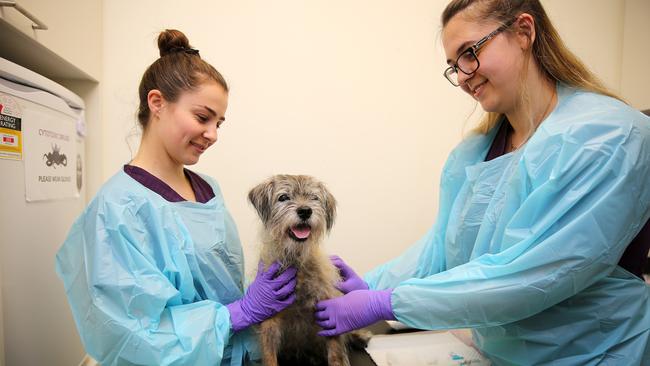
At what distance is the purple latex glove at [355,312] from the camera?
1.36 m

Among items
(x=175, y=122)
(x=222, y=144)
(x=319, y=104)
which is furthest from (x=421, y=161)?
(x=175, y=122)

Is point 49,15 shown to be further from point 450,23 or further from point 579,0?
point 579,0

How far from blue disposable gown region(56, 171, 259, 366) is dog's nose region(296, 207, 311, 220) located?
40cm

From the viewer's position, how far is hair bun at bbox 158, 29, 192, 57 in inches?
60.7

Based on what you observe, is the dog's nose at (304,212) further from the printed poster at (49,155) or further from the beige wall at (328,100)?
the printed poster at (49,155)

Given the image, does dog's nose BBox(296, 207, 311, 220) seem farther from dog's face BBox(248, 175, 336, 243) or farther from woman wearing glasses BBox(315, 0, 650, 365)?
woman wearing glasses BBox(315, 0, 650, 365)

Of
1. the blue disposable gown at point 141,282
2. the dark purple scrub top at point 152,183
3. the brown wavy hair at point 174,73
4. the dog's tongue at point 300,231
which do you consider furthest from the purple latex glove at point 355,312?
the brown wavy hair at point 174,73

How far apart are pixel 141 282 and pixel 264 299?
0.46m

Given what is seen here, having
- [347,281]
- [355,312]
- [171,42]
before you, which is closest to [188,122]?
[171,42]

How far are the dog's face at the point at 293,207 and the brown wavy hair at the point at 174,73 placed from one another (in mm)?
507

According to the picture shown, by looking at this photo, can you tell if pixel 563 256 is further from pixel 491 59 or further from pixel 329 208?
pixel 329 208

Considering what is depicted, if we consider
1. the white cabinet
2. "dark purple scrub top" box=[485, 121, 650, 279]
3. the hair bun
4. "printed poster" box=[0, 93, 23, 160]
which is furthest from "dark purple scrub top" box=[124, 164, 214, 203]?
"dark purple scrub top" box=[485, 121, 650, 279]

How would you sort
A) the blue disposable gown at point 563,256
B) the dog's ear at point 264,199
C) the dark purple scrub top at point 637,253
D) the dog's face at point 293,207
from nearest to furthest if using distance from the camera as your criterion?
the blue disposable gown at point 563,256, the dark purple scrub top at point 637,253, the dog's face at point 293,207, the dog's ear at point 264,199

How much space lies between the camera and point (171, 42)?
1.56 metres
